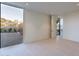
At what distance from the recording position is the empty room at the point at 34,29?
16.3ft

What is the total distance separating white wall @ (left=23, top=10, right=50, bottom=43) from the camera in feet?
23.3

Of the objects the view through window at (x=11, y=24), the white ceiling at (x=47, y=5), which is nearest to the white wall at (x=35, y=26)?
the view through window at (x=11, y=24)

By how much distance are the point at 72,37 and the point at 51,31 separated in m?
2.54

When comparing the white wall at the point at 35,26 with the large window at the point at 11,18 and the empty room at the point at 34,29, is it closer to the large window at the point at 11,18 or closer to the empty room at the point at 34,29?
the empty room at the point at 34,29

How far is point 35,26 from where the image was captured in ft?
26.1

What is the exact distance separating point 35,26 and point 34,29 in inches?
10.4

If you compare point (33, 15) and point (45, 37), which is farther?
point (45, 37)

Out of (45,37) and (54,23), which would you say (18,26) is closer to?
(45,37)

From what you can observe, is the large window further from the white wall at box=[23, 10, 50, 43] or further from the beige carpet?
the beige carpet

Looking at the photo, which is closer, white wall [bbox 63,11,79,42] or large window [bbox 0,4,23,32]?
large window [bbox 0,4,23,32]

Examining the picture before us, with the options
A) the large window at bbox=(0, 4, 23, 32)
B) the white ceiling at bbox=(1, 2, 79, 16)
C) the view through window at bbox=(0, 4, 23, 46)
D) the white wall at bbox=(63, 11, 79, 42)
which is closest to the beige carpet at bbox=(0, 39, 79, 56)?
the view through window at bbox=(0, 4, 23, 46)

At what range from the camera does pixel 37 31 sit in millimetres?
8172

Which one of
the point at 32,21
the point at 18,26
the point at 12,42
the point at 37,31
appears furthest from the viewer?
the point at 37,31

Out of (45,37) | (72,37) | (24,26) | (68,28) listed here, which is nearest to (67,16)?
(68,28)
